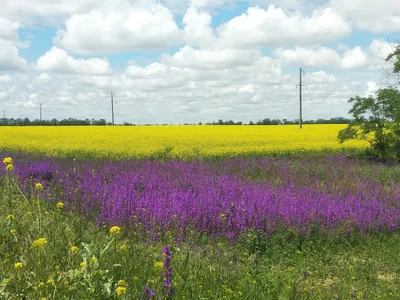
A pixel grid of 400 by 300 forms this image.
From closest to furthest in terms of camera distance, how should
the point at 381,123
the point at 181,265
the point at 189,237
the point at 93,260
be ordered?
the point at 93,260
the point at 181,265
the point at 189,237
the point at 381,123

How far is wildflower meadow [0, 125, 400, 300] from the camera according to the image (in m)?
3.66

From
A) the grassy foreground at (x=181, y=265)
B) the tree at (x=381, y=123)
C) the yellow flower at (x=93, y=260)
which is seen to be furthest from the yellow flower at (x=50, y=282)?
the tree at (x=381, y=123)

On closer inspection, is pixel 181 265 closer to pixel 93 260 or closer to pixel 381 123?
pixel 93 260

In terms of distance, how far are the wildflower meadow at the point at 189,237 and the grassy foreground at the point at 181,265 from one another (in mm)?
16

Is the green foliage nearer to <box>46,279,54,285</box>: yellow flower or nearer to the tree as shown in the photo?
the tree

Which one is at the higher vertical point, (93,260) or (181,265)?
(93,260)

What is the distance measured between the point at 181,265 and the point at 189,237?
165 centimetres

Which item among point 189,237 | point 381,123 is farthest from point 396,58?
point 189,237

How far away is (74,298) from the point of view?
11.0 feet

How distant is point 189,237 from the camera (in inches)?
256

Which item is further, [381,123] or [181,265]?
[381,123]

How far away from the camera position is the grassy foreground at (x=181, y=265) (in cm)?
336

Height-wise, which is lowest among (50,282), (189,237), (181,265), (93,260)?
(189,237)

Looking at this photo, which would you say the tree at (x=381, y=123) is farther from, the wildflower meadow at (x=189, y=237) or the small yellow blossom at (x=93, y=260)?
→ the small yellow blossom at (x=93, y=260)
